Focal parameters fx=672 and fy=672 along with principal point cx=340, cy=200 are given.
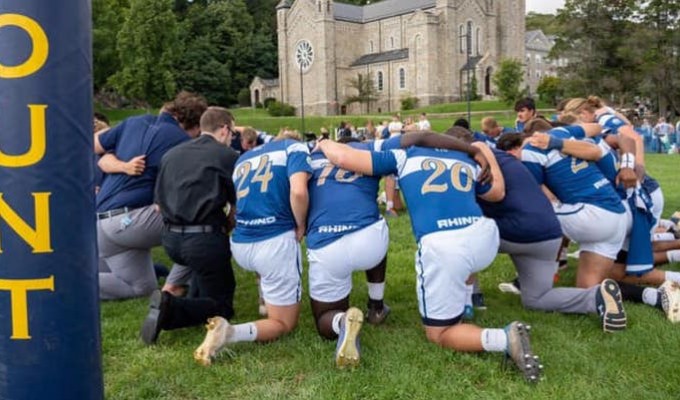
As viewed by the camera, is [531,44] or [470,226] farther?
[531,44]

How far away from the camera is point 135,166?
255 inches

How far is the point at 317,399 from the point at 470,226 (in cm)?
170

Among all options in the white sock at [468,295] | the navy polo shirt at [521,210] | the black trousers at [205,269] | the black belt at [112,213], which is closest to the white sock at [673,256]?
the navy polo shirt at [521,210]

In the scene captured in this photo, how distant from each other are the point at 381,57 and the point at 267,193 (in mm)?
74117

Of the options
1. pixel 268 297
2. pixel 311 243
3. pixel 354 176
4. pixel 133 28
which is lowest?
pixel 268 297

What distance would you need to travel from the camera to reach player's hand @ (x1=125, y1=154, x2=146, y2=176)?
6.46 meters

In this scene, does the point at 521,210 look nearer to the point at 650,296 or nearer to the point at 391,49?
the point at 650,296

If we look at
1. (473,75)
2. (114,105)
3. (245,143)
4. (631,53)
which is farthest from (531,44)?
(245,143)

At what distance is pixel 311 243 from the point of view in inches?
213

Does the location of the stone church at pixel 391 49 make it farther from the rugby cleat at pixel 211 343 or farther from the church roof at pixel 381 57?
the rugby cleat at pixel 211 343

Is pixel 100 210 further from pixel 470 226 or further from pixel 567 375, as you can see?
pixel 567 375

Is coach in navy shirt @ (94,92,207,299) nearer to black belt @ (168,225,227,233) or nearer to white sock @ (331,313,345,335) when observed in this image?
black belt @ (168,225,227,233)

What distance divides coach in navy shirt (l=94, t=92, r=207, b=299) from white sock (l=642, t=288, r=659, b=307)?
4510 millimetres

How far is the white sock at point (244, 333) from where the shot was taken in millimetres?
5093
